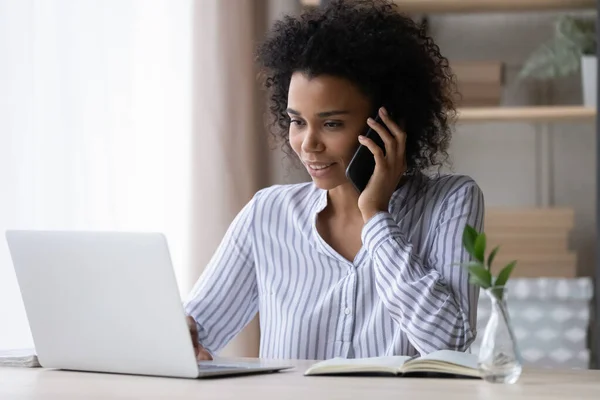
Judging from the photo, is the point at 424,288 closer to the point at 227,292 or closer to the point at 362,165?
the point at 362,165

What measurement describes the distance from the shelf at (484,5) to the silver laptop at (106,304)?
5.74ft

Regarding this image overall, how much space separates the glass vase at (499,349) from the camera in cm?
126

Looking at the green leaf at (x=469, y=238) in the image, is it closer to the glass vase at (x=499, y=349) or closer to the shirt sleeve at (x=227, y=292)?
the glass vase at (x=499, y=349)

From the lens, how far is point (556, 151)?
10.3 feet

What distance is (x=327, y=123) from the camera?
1.84m

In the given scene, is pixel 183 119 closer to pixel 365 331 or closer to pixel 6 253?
pixel 6 253

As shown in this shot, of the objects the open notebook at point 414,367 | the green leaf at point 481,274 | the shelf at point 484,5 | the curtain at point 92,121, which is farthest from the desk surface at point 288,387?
the shelf at point 484,5

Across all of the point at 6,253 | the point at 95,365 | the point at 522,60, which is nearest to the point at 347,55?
the point at 95,365

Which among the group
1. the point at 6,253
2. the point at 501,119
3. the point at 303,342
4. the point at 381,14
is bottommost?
the point at 303,342

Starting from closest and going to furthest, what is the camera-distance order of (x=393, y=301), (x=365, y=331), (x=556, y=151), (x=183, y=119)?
(x=393, y=301) → (x=365, y=331) → (x=183, y=119) → (x=556, y=151)

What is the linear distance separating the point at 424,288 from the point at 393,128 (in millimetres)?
330

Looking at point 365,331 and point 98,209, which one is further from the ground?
point 98,209

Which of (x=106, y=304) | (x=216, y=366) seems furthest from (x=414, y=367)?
(x=106, y=304)

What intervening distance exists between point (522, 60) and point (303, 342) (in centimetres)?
160
